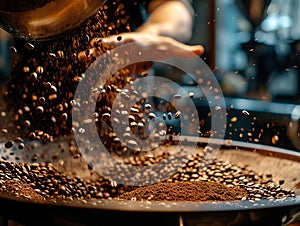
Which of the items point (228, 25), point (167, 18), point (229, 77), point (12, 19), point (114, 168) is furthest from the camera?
point (228, 25)

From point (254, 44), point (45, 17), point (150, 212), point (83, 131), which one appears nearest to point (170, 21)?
point (83, 131)

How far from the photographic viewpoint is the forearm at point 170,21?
1765 mm

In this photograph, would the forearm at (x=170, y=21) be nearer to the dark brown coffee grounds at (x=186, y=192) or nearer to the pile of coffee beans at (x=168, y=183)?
the pile of coffee beans at (x=168, y=183)

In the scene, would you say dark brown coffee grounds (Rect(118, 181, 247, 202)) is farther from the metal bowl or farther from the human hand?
the human hand

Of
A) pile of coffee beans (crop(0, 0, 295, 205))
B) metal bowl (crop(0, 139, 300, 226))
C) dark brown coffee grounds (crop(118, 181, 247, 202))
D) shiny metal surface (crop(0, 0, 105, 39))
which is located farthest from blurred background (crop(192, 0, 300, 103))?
metal bowl (crop(0, 139, 300, 226))

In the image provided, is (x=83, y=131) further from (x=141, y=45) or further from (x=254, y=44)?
(x=254, y=44)

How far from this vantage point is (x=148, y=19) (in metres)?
1.93

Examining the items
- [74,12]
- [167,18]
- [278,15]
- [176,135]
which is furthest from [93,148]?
[278,15]

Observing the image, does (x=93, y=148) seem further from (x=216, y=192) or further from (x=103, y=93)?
(x=216, y=192)

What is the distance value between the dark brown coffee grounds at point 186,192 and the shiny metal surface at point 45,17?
353mm

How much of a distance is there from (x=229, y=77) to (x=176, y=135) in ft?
8.26

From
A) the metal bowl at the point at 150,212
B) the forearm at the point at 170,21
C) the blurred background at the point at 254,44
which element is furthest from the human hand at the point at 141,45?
the blurred background at the point at 254,44

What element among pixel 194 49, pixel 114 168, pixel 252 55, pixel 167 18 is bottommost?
pixel 114 168

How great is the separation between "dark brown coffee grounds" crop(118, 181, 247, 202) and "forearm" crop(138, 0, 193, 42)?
0.91 metres
